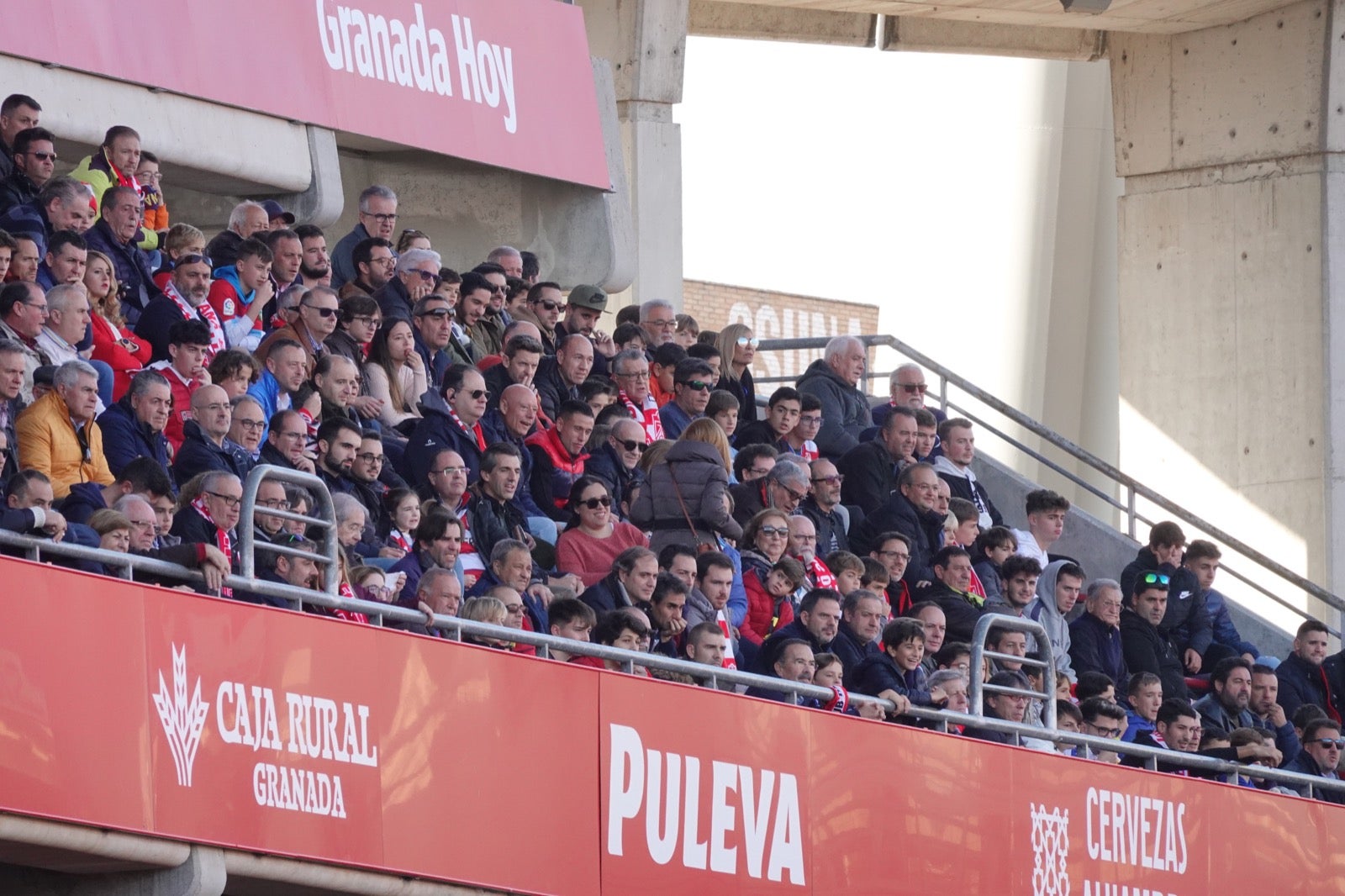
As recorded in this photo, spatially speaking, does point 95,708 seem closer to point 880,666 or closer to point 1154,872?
point 880,666

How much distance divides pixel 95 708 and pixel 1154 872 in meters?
6.24

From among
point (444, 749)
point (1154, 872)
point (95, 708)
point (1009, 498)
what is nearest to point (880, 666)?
point (1154, 872)

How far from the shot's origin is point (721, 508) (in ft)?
39.7

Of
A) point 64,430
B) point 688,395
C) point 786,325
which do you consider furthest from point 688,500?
point 786,325

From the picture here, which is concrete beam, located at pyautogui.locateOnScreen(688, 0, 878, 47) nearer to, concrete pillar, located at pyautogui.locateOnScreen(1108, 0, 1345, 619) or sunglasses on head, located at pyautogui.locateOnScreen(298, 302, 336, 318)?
concrete pillar, located at pyautogui.locateOnScreen(1108, 0, 1345, 619)

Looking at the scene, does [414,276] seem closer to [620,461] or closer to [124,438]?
[620,461]

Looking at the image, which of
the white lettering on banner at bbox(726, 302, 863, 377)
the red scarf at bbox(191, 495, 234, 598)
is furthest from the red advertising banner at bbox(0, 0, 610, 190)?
the white lettering on banner at bbox(726, 302, 863, 377)

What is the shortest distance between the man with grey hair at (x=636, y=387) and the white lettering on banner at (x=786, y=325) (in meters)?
16.3

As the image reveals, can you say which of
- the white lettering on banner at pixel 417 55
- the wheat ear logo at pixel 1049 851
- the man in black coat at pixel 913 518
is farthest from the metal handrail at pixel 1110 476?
the wheat ear logo at pixel 1049 851

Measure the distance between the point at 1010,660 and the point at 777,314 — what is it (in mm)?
18557

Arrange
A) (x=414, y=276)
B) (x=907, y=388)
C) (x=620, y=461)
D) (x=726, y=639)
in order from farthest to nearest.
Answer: (x=907, y=388)
(x=414, y=276)
(x=620, y=461)
(x=726, y=639)

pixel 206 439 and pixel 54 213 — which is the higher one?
pixel 54 213

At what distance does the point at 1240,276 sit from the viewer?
20.8 m

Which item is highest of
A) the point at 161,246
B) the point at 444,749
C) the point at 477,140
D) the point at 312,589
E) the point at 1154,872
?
the point at 477,140
